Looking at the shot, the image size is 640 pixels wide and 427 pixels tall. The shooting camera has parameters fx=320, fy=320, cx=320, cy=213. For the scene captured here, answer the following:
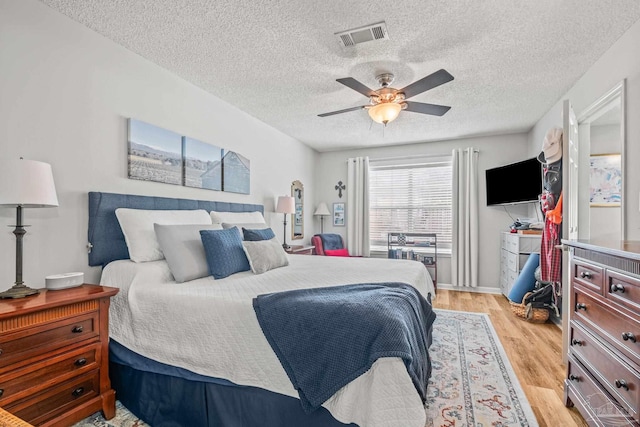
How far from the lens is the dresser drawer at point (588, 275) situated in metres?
1.57

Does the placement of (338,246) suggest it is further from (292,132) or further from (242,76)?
(242,76)

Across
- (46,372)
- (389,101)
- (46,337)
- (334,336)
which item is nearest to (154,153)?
(46,337)

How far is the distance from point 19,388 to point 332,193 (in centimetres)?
507

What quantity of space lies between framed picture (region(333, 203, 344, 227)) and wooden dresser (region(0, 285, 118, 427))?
451cm

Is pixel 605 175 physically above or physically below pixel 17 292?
above

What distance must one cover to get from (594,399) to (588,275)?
0.62 metres

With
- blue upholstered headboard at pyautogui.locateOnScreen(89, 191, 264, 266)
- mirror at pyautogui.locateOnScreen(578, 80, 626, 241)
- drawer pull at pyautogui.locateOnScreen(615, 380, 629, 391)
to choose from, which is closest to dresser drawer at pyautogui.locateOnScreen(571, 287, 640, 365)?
drawer pull at pyautogui.locateOnScreen(615, 380, 629, 391)

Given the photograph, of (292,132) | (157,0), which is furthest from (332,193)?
(157,0)

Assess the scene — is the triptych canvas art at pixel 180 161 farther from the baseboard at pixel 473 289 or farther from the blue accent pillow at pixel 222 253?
the baseboard at pixel 473 289

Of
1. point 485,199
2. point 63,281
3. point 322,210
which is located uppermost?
point 485,199

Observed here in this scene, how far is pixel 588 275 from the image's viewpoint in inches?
66.4

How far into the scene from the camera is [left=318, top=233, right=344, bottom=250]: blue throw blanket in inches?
207

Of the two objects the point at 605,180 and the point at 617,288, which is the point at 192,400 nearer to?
the point at 617,288

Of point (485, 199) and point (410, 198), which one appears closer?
point (485, 199)
